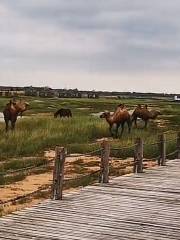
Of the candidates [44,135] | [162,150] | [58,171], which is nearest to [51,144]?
[44,135]

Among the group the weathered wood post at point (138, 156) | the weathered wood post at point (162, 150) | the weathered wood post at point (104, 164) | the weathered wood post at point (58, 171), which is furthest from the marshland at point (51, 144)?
the weathered wood post at point (58, 171)

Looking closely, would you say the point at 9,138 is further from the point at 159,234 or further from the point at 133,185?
the point at 159,234

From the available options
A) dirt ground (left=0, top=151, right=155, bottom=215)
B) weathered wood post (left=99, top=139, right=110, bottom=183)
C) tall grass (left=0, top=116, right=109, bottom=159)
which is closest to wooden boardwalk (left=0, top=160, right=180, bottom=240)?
weathered wood post (left=99, top=139, right=110, bottom=183)

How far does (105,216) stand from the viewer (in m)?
9.30

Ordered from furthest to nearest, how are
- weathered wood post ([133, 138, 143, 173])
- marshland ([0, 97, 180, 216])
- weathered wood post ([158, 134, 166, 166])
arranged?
marshland ([0, 97, 180, 216]) < weathered wood post ([158, 134, 166, 166]) < weathered wood post ([133, 138, 143, 173])

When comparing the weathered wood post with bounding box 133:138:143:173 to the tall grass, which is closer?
the weathered wood post with bounding box 133:138:143:173

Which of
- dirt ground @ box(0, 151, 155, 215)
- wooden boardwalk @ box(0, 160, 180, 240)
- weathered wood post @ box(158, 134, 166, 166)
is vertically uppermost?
weathered wood post @ box(158, 134, 166, 166)

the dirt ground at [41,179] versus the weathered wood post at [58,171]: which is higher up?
the weathered wood post at [58,171]

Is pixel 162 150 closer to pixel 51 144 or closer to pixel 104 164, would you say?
pixel 104 164

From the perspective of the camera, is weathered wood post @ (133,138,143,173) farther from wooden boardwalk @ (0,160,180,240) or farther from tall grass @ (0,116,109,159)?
tall grass @ (0,116,109,159)

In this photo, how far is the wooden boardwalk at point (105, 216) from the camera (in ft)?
26.5

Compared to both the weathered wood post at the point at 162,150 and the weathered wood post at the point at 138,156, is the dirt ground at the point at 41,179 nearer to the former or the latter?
the weathered wood post at the point at 162,150

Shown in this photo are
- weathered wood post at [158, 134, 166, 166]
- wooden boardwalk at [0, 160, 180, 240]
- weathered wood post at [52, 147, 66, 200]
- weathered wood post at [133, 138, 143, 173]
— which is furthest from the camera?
weathered wood post at [158, 134, 166, 166]

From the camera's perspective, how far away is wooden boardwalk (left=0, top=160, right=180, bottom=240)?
8062 millimetres
